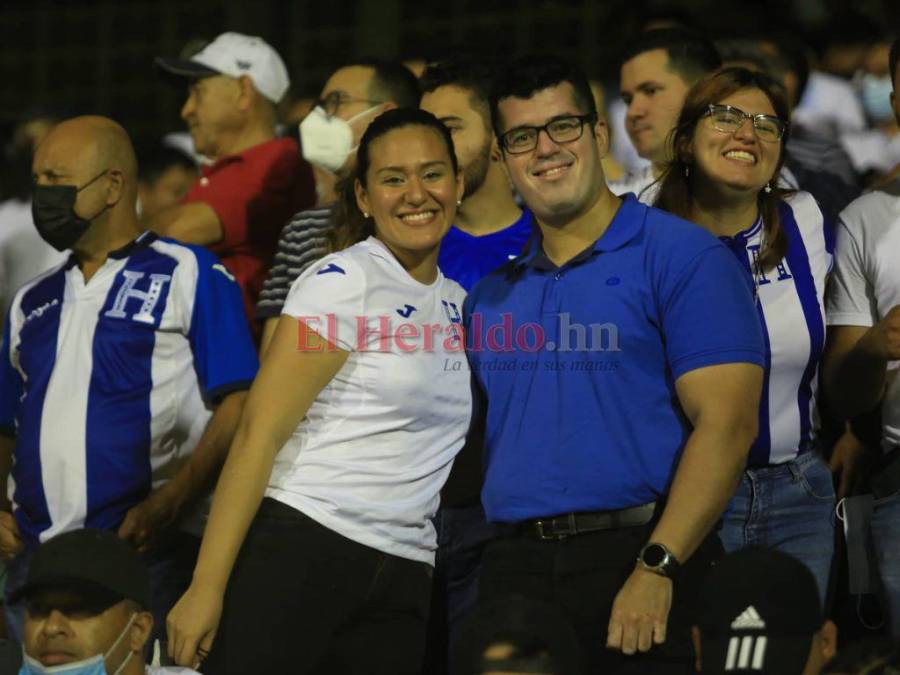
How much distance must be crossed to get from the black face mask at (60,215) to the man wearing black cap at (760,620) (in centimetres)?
247

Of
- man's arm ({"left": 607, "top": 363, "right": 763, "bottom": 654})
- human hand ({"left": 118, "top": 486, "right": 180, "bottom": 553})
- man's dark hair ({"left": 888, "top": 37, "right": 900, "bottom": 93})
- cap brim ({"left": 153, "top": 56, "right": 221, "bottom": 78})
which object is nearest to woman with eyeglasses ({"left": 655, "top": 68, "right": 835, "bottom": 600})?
man's dark hair ({"left": 888, "top": 37, "right": 900, "bottom": 93})

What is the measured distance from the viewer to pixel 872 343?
4637 mm

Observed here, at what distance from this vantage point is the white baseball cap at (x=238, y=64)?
6570 millimetres

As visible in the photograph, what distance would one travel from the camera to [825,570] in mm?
4574

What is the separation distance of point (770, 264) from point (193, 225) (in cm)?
225

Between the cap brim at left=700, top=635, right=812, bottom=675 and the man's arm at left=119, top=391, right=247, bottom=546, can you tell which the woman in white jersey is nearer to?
the man's arm at left=119, top=391, right=247, bottom=546

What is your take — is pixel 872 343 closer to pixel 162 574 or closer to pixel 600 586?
pixel 600 586

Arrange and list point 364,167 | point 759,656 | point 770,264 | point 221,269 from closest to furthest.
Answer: point 759,656 < point 770,264 < point 364,167 < point 221,269

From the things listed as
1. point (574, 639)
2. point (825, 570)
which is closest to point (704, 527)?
point (574, 639)

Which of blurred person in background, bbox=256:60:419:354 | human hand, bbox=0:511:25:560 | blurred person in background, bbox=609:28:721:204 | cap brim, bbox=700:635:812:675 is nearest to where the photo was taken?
cap brim, bbox=700:635:812:675

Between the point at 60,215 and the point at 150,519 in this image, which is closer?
the point at 150,519

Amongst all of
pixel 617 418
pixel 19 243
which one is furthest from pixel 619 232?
pixel 19 243

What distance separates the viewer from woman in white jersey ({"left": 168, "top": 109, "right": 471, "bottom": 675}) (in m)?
4.25

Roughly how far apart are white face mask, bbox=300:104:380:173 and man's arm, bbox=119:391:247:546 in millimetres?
1085
